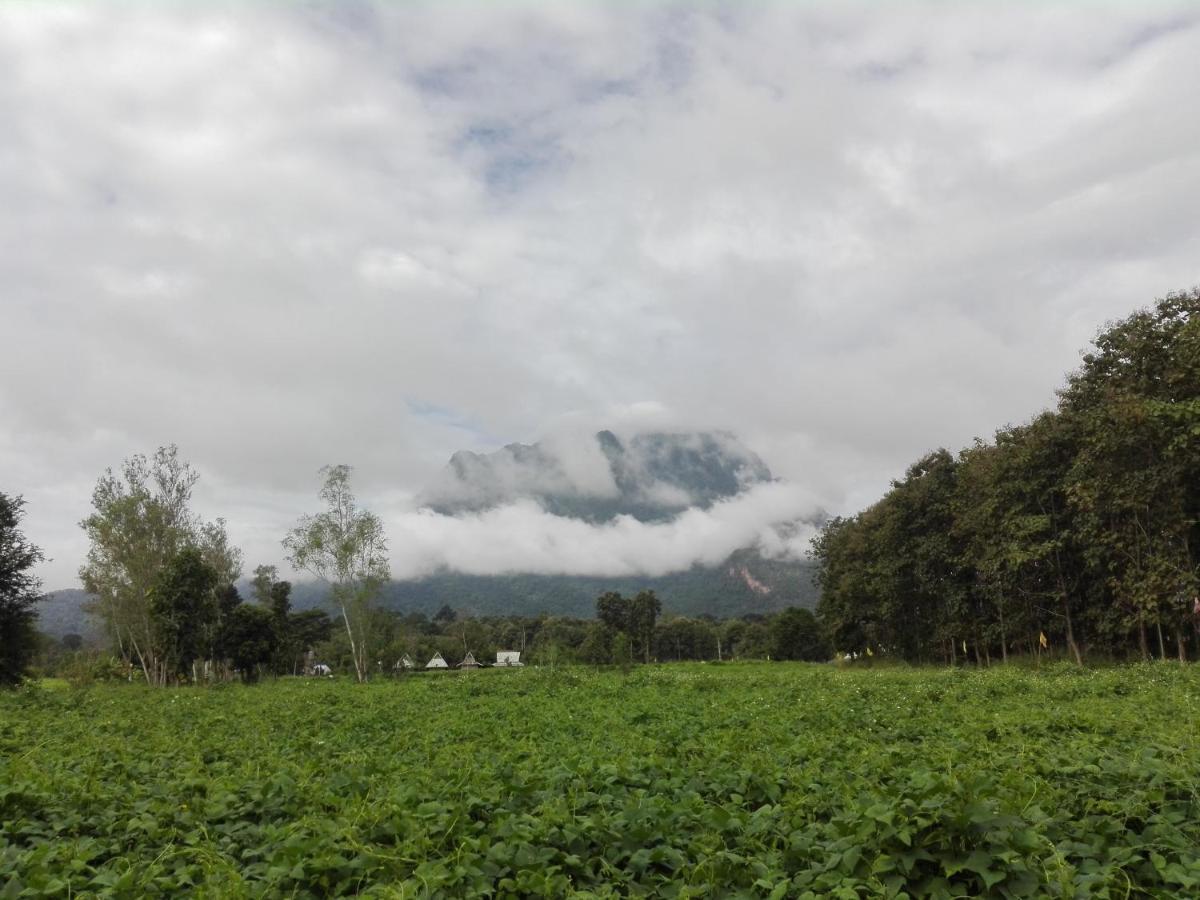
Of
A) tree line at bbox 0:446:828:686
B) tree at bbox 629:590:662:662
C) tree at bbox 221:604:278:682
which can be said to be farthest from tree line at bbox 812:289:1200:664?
tree at bbox 629:590:662:662

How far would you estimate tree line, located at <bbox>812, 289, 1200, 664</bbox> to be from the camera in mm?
27797

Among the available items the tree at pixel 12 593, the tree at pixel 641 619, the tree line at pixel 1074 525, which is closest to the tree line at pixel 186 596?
the tree at pixel 12 593

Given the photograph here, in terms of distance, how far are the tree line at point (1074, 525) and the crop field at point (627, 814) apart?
66.5ft

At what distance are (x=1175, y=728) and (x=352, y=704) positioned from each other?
1792cm

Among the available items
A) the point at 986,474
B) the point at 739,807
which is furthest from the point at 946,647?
the point at 739,807

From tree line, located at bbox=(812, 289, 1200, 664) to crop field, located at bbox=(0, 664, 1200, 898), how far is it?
20.3m

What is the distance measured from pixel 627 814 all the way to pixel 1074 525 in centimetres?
3610

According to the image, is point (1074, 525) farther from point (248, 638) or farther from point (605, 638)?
point (605, 638)

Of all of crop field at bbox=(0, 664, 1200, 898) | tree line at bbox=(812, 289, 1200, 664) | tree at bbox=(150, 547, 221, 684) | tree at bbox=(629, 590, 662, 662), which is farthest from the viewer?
tree at bbox=(629, 590, 662, 662)

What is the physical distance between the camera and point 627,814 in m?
5.69

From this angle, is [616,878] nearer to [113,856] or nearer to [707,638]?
[113,856]

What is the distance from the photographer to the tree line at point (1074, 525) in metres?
27.8

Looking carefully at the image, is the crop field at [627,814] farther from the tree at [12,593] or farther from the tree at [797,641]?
the tree at [797,641]

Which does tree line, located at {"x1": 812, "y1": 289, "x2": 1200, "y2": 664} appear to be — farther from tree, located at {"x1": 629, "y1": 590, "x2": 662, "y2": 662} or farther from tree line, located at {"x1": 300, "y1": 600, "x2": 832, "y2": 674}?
tree, located at {"x1": 629, "y1": 590, "x2": 662, "y2": 662}
